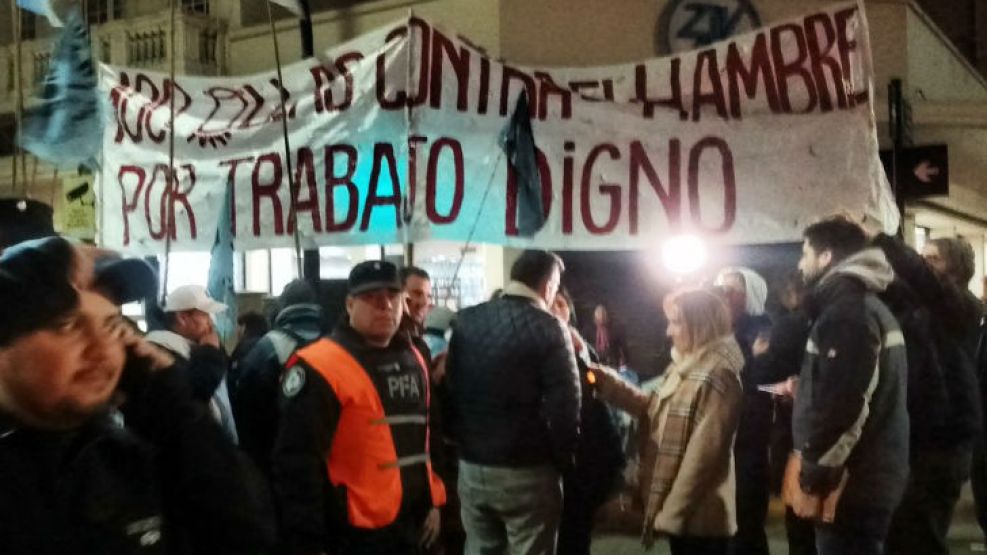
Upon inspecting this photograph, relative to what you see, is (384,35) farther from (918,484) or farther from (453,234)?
(918,484)

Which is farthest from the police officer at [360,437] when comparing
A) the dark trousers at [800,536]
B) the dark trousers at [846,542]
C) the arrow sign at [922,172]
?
the arrow sign at [922,172]

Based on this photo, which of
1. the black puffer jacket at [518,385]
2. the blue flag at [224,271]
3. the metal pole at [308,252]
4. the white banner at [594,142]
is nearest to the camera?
the black puffer jacket at [518,385]

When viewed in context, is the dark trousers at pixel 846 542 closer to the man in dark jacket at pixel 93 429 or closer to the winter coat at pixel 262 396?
the winter coat at pixel 262 396

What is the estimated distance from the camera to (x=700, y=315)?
4.40 m

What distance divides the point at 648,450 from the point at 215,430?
303 centimetres

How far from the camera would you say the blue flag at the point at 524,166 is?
4688 mm

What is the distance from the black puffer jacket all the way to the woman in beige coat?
42 centimetres

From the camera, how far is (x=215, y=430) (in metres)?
1.85

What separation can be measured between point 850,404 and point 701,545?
97cm

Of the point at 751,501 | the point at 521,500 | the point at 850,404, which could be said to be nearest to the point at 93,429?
the point at 521,500

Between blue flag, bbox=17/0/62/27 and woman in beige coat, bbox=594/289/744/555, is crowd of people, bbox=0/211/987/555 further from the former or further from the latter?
blue flag, bbox=17/0/62/27

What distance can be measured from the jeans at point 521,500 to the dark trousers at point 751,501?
129cm

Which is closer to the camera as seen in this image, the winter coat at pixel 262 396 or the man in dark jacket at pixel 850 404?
the man in dark jacket at pixel 850 404

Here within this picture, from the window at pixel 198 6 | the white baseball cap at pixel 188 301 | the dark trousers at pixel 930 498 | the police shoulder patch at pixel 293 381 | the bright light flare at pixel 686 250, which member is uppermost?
the window at pixel 198 6
